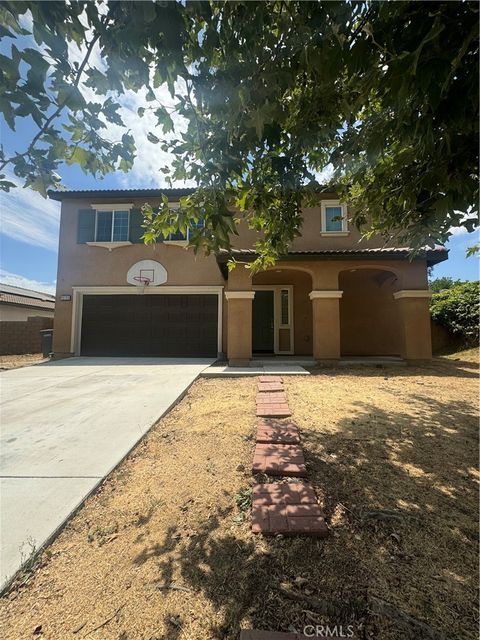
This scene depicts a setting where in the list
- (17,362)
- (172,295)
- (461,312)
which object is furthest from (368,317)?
(17,362)

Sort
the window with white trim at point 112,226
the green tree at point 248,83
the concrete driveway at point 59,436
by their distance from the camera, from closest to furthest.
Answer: the green tree at point 248,83 → the concrete driveway at point 59,436 → the window with white trim at point 112,226

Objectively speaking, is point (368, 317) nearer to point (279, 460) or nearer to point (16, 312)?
point (279, 460)

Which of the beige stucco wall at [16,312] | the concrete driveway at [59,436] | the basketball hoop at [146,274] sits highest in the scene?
the basketball hoop at [146,274]

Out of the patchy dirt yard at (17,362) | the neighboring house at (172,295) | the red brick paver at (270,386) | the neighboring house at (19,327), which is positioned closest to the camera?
the red brick paver at (270,386)

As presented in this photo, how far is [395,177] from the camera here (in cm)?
323

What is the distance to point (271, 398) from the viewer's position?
4.82m

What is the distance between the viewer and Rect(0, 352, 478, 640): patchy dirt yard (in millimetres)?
1333

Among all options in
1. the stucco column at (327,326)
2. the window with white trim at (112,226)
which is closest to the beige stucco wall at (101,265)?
the window with white trim at (112,226)

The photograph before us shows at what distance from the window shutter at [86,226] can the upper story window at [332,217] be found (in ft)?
27.4

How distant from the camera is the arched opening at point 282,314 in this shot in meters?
11.2

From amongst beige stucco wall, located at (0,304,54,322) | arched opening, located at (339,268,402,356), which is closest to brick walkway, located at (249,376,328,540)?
arched opening, located at (339,268,402,356)

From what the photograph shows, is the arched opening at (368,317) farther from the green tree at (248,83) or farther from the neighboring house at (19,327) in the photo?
the neighboring house at (19,327)

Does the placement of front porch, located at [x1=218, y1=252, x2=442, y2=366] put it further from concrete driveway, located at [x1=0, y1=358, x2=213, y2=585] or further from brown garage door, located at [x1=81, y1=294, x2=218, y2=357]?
concrete driveway, located at [x1=0, y1=358, x2=213, y2=585]

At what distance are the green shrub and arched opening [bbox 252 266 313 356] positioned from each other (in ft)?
18.2
